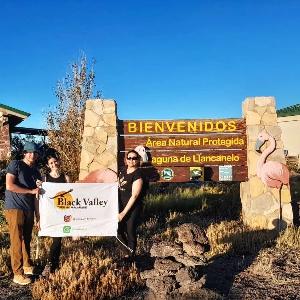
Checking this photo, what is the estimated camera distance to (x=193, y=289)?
20.1ft

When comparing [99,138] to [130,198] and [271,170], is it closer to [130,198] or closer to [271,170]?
[271,170]

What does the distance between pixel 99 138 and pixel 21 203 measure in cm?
437

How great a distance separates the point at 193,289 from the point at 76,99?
13046 mm

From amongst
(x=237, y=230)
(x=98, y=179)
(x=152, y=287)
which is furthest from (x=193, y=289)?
(x=98, y=179)

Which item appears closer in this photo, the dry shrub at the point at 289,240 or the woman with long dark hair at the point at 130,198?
the woman with long dark hair at the point at 130,198

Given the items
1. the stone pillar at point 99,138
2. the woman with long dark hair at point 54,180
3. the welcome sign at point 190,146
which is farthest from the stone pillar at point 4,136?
the woman with long dark hair at point 54,180

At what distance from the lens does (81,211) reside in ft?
24.6

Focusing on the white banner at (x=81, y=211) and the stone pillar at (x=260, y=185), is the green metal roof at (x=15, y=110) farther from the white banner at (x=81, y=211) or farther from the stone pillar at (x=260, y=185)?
the white banner at (x=81, y=211)

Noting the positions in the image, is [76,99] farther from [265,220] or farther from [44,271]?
[44,271]

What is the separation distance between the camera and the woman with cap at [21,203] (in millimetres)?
6793

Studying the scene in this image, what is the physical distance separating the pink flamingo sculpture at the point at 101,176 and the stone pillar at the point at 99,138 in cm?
10

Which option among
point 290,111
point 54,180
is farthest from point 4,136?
point 290,111

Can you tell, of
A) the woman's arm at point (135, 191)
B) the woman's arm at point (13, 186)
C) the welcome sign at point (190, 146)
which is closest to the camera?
the woman's arm at point (13, 186)

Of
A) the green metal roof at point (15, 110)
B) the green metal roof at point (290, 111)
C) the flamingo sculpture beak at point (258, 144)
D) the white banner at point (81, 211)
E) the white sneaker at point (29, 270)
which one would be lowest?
the white sneaker at point (29, 270)
